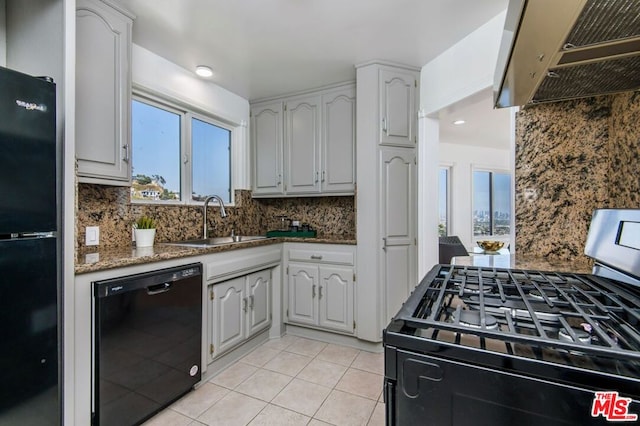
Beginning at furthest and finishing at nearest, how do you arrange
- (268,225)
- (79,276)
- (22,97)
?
(268,225), (79,276), (22,97)

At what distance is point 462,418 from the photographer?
1.75ft

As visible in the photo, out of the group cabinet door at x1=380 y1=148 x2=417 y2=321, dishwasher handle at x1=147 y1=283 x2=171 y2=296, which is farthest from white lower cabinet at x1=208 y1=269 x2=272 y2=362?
cabinet door at x1=380 y1=148 x2=417 y2=321

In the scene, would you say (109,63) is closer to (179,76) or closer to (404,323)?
(179,76)

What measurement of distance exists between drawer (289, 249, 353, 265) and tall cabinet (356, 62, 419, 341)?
0.43ft

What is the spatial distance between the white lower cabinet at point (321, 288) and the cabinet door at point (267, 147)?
0.82 meters

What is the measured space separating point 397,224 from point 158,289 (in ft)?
6.04

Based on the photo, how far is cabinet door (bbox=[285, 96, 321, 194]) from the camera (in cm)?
296

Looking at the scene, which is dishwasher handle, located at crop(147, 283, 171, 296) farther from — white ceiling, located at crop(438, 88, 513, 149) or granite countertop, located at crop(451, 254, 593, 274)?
white ceiling, located at crop(438, 88, 513, 149)

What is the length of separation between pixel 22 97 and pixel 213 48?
1423 millimetres

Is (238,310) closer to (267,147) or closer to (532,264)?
(267,147)

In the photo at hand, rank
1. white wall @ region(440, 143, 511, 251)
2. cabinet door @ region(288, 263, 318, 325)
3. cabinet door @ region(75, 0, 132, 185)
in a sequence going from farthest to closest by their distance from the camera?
1. white wall @ region(440, 143, 511, 251)
2. cabinet door @ region(288, 263, 318, 325)
3. cabinet door @ region(75, 0, 132, 185)

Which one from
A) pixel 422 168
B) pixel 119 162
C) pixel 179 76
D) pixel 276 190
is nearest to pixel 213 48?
pixel 179 76

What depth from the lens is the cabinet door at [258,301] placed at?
245 centimetres

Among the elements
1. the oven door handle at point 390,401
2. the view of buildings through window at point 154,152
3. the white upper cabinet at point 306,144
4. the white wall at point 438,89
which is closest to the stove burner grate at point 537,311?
the oven door handle at point 390,401
